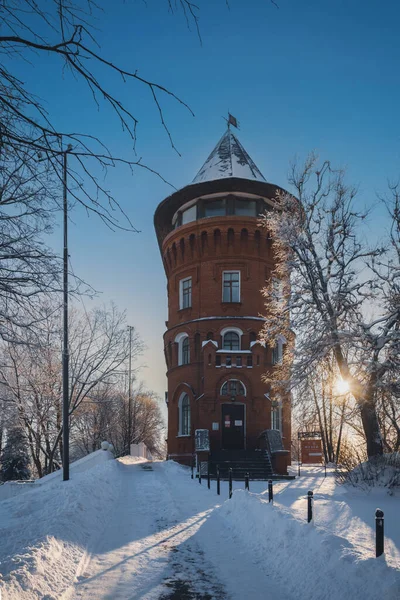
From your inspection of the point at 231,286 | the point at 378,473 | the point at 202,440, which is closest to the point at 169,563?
the point at 378,473

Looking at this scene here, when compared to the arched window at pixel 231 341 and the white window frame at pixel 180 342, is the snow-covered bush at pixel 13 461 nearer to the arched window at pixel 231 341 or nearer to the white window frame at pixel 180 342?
the white window frame at pixel 180 342

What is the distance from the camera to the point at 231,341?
31.9m

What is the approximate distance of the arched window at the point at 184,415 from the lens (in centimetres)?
3212

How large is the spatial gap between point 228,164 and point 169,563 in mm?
29983

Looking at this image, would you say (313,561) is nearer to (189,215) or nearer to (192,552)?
(192,552)

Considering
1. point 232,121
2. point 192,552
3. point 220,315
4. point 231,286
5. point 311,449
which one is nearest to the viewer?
point 192,552

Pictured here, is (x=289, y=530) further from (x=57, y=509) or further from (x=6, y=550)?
(x=57, y=509)

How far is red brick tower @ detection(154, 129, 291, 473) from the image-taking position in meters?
30.3

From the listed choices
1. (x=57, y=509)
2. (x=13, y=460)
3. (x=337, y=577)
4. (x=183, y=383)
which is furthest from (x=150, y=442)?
(x=337, y=577)

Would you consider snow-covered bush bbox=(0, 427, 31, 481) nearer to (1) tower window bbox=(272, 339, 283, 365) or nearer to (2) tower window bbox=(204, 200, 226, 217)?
(1) tower window bbox=(272, 339, 283, 365)

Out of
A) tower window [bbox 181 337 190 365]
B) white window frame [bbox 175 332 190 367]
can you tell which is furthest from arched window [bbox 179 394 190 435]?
white window frame [bbox 175 332 190 367]

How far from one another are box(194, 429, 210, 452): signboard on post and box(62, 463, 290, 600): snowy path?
14951 millimetres

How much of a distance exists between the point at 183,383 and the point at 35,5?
28840 mm

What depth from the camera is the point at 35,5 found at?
4.37 meters
